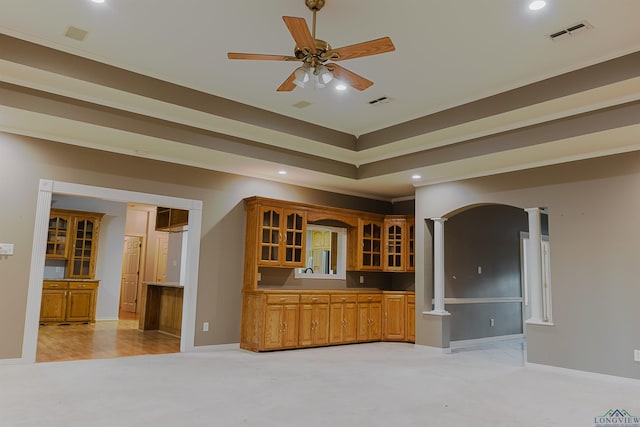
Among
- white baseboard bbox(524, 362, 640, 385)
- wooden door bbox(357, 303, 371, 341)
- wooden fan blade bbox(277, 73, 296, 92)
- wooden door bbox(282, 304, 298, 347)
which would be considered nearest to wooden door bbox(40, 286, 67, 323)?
wooden door bbox(282, 304, 298, 347)

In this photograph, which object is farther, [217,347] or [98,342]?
[98,342]

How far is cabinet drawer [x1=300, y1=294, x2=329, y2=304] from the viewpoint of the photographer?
6.85 meters

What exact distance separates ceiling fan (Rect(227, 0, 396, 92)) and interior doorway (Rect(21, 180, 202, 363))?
124 inches

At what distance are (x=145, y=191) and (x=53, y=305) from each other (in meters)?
4.64

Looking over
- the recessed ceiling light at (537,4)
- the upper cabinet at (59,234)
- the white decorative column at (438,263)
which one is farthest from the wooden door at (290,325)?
the upper cabinet at (59,234)

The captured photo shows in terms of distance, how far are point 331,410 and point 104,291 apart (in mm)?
8077

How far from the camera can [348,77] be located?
3.67 meters

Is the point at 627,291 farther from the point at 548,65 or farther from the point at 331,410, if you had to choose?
the point at 331,410

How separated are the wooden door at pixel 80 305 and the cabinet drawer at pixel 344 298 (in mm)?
5356

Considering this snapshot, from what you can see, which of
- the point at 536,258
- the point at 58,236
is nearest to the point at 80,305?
the point at 58,236

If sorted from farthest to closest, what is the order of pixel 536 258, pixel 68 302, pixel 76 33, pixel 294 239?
pixel 68 302 < pixel 294 239 < pixel 536 258 < pixel 76 33

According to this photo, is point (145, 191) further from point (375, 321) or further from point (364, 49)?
point (375, 321)

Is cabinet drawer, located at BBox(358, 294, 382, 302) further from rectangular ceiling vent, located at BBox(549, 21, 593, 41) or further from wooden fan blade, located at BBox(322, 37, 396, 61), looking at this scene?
wooden fan blade, located at BBox(322, 37, 396, 61)

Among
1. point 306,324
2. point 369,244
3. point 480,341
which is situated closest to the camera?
point 306,324
